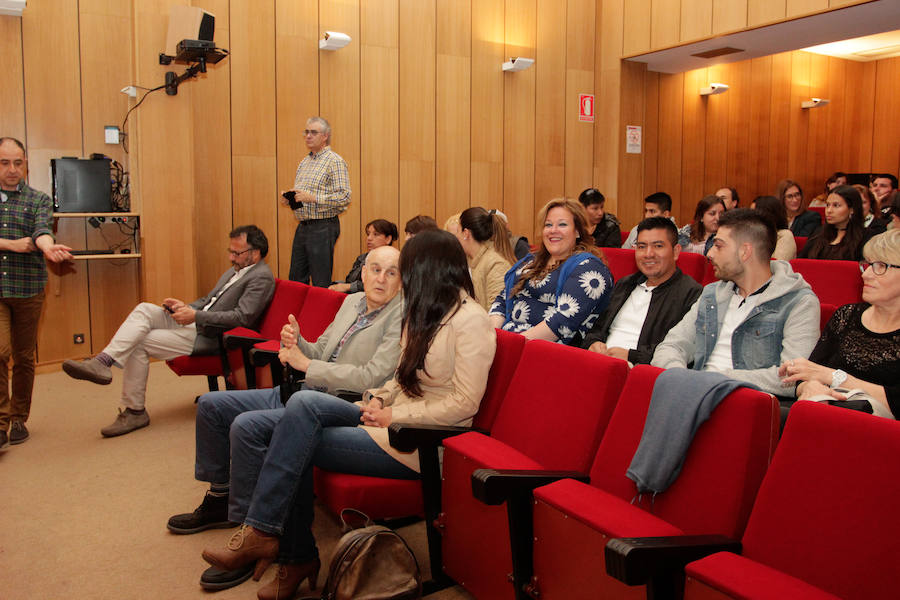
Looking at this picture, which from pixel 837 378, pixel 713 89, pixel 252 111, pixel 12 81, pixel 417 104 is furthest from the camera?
pixel 713 89

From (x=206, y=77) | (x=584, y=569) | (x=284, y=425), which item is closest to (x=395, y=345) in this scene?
(x=284, y=425)

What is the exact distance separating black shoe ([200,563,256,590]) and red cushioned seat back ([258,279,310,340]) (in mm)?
1781

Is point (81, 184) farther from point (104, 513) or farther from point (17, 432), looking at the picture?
point (104, 513)

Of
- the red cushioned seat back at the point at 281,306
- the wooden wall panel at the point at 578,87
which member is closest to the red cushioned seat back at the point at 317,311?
the red cushioned seat back at the point at 281,306

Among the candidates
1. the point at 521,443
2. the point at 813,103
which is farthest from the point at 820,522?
the point at 813,103

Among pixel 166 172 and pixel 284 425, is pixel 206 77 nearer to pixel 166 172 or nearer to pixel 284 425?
pixel 166 172

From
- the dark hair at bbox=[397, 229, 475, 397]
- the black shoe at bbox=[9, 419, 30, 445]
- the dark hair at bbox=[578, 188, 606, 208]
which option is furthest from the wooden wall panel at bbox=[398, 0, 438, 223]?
the dark hair at bbox=[397, 229, 475, 397]

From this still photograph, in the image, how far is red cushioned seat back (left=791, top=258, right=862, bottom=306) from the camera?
3527mm

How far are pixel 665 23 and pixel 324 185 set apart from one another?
13.9 ft

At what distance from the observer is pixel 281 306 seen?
4.16 metres

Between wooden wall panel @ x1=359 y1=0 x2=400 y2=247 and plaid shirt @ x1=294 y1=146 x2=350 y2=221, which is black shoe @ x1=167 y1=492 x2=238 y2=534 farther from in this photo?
wooden wall panel @ x1=359 y1=0 x2=400 y2=247

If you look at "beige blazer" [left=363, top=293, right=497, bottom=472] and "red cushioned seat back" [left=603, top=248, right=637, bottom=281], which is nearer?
"beige blazer" [left=363, top=293, right=497, bottom=472]

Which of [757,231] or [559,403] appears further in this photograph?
[757,231]

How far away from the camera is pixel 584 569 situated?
163 centimetres
